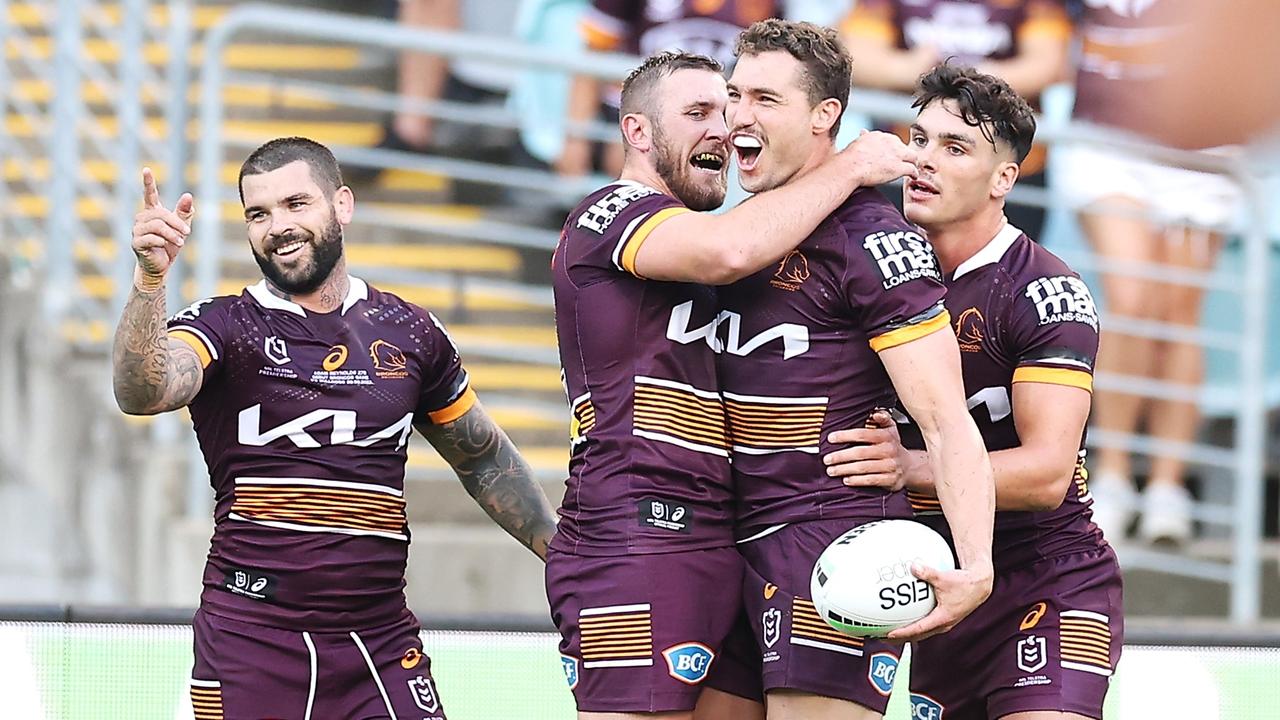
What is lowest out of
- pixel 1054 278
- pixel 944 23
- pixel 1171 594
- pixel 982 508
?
pixel 1171 594

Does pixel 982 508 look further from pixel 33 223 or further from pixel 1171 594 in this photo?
pixel 33 223

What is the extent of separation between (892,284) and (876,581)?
70 cm

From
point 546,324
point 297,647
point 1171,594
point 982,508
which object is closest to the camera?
point 982,508

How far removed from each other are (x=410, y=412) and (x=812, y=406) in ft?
3.90

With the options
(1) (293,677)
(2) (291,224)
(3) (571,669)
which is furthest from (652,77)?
(1) (293,677)

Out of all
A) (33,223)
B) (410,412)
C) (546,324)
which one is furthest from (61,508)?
(410,412)

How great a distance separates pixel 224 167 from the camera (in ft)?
31.4

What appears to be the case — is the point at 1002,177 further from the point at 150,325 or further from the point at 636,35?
the point at 636,35

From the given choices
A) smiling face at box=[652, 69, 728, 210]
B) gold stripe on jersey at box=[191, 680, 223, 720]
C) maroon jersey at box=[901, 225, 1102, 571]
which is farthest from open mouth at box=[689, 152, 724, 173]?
gold stripe on jersey at box=[191, 680, 223, 720]

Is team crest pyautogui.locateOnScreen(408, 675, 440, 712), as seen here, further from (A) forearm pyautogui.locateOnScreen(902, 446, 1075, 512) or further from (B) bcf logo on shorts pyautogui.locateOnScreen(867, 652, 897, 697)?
(A) forearm pyautogui.locateOnScreen(902, 446, 1075, 512)

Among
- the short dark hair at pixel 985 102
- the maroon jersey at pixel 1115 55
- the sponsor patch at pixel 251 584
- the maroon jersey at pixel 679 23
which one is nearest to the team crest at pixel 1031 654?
the short dark hair at pixel 985 102

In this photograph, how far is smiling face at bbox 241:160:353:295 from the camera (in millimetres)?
5004

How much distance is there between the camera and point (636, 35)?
29.3 ft

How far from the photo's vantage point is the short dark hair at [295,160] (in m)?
5.04
